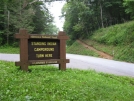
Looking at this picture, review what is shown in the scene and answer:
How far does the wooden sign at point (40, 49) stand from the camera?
6.21 m

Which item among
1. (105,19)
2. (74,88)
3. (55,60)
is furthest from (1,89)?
(105,19)

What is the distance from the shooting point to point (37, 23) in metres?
31.9

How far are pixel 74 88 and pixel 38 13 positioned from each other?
2868 cm

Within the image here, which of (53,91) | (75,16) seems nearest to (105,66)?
(53,91)

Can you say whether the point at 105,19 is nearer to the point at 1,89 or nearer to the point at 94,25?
the point at 94,25

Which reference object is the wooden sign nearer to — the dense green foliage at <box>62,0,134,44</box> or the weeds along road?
the weeds along road

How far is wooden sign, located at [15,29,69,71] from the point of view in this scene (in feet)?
20.4

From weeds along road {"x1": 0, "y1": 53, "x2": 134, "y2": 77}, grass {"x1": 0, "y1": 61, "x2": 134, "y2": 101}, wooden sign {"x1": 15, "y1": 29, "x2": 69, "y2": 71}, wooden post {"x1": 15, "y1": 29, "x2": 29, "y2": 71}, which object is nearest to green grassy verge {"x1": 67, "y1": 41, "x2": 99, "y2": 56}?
weeds along road {"x1": 0, "y1": 53, "x2": 134, "y2": 77}

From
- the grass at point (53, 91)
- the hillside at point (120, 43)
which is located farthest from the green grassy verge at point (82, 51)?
the grass at point (53, 91)

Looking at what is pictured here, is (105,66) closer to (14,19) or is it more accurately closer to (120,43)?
(120,43)

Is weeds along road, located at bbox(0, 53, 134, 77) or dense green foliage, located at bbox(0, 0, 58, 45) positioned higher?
dense green foliage, located at bbox(0, 0, 58, 45)

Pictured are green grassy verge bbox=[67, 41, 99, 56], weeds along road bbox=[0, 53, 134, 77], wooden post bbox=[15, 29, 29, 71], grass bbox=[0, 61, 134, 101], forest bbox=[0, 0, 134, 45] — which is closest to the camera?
grass bbox=[0, 61, 134, 101]

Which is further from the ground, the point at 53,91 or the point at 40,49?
the point at 40,49

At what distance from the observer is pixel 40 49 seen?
6598 millimetres
